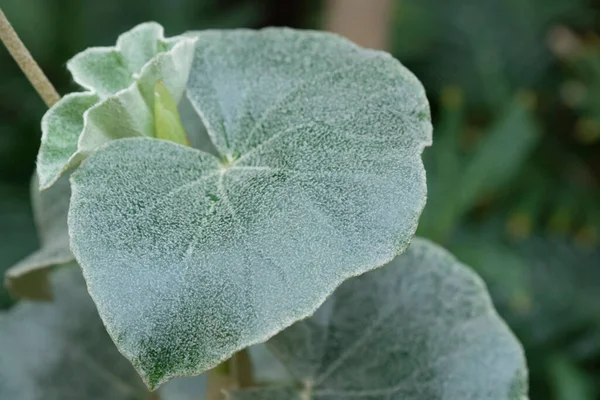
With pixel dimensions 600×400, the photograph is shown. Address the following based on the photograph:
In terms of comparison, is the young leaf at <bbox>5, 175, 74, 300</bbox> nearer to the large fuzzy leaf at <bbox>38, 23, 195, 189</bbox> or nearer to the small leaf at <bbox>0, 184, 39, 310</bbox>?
the large fuzzy leaf at <bbox>38, 23, 195, 189</bbox>

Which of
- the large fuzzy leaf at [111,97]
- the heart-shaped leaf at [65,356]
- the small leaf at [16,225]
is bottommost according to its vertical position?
the small leaf at [16,225]

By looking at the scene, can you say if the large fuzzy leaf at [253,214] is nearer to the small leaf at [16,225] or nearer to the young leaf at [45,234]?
the young leaf at [45,234]

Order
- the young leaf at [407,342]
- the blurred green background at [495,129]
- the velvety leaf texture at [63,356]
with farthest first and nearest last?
the blurred green background at [495,129], the velvety leaf texture at [63,356], the young leaf at [407,342]

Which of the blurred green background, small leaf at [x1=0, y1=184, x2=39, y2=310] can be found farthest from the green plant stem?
small leaf at [x1=0, y1=184, x2=39, y2=310]

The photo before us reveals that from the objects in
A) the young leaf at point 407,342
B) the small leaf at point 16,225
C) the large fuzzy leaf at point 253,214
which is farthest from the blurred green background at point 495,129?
the large fuzzy leaf at point 253,214

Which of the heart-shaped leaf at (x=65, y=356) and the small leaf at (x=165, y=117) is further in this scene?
the heart-shaped leaf at (x=65, y=356)

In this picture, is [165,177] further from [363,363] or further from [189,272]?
[363,363]

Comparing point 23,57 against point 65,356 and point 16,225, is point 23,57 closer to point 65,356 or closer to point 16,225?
point 65,356
